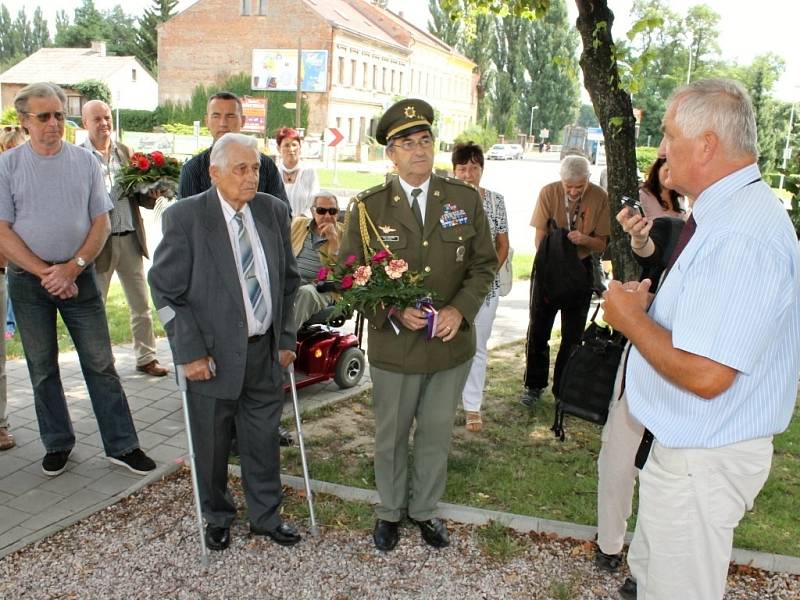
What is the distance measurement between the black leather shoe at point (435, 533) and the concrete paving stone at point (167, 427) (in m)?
2.29

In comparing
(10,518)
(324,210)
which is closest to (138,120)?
(324,210)

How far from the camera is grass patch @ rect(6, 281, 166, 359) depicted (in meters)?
7.47

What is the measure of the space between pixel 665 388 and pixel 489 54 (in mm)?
83167

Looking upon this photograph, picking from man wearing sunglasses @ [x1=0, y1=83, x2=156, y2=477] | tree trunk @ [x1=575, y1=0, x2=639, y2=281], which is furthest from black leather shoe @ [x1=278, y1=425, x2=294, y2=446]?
tree trunk @ [x1=575, y1=0, x2=639, y2=281]

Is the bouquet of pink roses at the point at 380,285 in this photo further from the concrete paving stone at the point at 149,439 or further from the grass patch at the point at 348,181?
the grass patch at the point at 348,181

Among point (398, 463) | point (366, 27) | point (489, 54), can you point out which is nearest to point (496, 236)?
point (398, 463)

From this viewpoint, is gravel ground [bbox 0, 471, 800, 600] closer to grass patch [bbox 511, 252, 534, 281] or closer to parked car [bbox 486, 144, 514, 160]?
grass patch [bbox 511, 252, 534, 281]

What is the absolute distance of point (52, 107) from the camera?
452 cm

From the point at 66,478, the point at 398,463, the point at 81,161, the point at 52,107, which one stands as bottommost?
the point at 66,478

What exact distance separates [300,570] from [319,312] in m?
2.72

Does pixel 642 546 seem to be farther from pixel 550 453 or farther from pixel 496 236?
pixel 496 236

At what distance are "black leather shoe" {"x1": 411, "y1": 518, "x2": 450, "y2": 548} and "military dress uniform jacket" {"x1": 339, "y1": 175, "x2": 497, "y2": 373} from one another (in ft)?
2.82

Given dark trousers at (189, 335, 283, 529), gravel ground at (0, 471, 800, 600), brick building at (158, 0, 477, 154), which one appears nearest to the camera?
gravel ground at (0, 471, 800, 600)

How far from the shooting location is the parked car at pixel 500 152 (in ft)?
214
